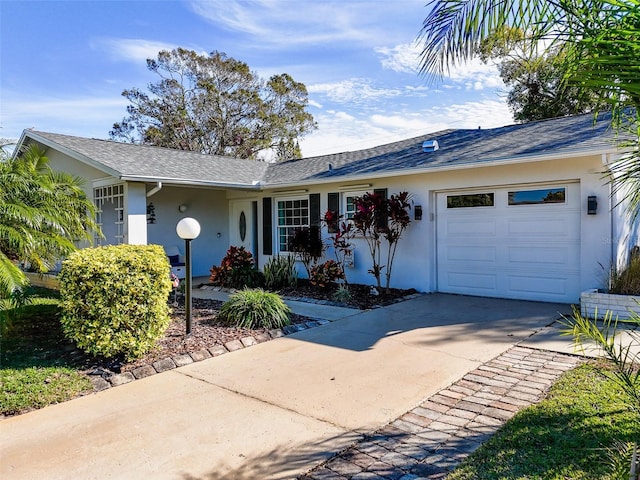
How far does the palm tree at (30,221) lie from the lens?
511 cm

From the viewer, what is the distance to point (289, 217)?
1213cm

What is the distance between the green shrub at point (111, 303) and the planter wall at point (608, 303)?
631cm

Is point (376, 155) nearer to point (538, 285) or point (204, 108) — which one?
point (538, 285)

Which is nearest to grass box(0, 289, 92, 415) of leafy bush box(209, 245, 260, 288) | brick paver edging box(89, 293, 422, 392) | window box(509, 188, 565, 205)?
brick paver edging box(89, 293, 422, 392)

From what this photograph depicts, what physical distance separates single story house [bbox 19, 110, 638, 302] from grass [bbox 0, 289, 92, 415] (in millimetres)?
3176

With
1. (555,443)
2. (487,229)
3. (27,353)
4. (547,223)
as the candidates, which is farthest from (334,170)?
(555,443)

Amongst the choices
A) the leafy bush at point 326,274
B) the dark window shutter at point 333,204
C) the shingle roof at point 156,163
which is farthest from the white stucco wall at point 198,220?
the leafy bush at point 326,274

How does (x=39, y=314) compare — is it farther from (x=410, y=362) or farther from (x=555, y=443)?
(x=555, y=443)

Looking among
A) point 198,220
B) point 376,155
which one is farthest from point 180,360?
point 198,220

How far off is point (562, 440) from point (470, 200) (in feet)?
21.6

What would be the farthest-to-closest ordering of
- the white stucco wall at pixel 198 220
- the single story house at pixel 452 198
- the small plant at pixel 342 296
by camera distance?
the white stucco wall at pixel 198 220, the small plant at pixel 342 296, the single story house at pixel 452 198

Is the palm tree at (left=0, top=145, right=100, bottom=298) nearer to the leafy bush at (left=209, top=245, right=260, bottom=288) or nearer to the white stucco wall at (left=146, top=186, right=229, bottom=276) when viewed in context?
the leafy bush at (left=209, top=245, right=260, bottom=288)

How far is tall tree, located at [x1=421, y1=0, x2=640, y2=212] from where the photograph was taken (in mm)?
1569

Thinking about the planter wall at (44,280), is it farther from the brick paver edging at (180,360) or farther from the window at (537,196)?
the window at (537,196)
